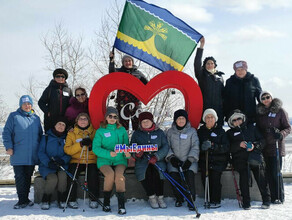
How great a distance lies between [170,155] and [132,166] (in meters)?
0.83

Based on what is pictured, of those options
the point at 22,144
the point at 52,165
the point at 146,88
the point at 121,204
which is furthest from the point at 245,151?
the point at 22,144

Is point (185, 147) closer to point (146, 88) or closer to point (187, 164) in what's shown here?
point (187, 164)

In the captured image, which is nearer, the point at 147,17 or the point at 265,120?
the point at 265,120

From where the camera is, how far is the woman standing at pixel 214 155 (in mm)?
4836

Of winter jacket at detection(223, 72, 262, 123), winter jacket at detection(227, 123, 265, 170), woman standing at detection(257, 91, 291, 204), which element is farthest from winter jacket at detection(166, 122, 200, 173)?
woman standing at detection(257, 91, 291, 204)

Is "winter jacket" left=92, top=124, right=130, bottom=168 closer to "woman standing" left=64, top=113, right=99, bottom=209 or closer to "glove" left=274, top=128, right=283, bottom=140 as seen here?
"woman standing" left=64, top=113, right=99, bottom=209

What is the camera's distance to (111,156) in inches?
186

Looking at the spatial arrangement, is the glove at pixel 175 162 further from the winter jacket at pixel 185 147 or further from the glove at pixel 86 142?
the glove at pixel 86 142

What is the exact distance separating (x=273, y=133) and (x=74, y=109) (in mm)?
3841

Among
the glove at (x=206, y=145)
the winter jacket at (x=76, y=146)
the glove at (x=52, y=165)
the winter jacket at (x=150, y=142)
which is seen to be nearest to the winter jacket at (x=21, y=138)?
the glove at (x=52, y=165)

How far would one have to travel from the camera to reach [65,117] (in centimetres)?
→ 561

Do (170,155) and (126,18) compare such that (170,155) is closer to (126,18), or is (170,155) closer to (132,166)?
(132,166)

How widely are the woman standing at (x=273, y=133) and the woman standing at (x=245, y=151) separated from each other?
25 cm

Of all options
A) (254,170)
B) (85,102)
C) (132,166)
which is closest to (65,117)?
(85,102)
